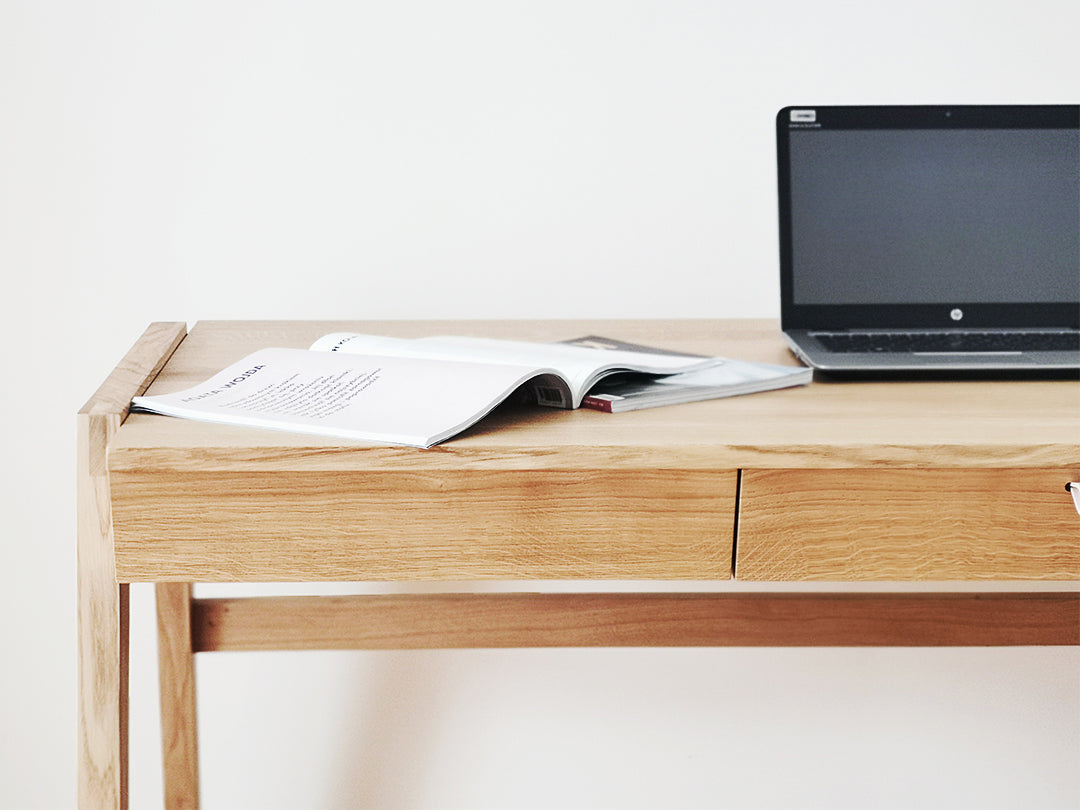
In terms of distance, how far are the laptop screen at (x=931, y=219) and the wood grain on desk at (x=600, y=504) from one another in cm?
39

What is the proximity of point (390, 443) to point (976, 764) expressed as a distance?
1.20m

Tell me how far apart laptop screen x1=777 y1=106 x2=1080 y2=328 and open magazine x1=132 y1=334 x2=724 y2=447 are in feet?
0.78

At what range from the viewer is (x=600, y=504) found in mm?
856

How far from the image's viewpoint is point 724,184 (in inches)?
64.0

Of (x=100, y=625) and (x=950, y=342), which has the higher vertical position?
(x=950, y=342)

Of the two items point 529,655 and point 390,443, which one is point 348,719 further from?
point 390,443

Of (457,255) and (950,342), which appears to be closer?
(950,342)

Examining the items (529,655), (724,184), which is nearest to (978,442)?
(724,184)

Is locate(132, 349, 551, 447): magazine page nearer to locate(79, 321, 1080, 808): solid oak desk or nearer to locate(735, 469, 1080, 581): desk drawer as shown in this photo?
locate(79, 321, 1080, 808): solid oak desk

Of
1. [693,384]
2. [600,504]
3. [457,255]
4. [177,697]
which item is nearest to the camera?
[600,504]

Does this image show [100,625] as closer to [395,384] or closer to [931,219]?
[395,384]

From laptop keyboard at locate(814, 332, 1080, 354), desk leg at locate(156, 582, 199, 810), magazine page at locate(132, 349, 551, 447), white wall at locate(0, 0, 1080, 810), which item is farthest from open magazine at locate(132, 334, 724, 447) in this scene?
white wall at locate(0, 0, 1080, 810)

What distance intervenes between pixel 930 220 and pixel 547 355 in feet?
1.56

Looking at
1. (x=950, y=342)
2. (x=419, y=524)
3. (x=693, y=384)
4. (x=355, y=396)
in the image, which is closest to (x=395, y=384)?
(x=355, y=396)
